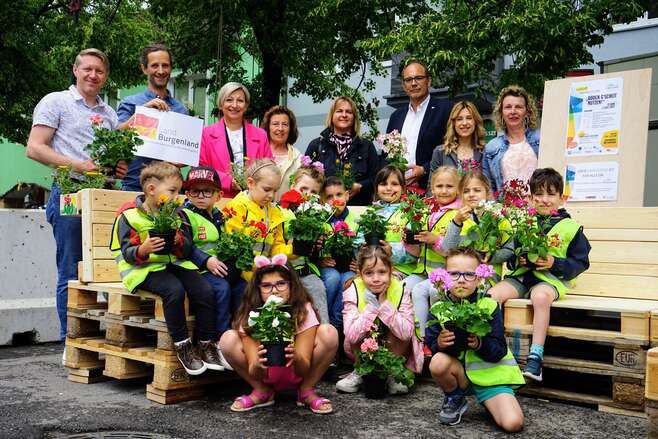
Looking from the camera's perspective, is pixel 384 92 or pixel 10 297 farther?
pixel 384 92

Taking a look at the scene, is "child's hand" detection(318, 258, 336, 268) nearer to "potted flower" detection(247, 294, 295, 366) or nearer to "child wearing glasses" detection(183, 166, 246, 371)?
"child wearing glasses" detection(183, 166, 246, 371)

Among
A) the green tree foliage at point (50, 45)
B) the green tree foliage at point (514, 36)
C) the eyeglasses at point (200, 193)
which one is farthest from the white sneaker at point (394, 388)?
the green tree foliage at point (50, 45)

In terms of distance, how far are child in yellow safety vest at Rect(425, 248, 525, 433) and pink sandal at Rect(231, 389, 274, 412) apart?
115 cm

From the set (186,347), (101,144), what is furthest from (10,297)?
(186,347)

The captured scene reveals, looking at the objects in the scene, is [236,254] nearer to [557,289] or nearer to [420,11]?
[557,289]

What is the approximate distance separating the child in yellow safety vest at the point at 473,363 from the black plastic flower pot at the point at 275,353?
0.91m

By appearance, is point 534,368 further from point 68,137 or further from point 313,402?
point 68,137

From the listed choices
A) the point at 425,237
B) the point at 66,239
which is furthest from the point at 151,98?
the point at 425,237

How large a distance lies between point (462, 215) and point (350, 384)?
4.87 feet

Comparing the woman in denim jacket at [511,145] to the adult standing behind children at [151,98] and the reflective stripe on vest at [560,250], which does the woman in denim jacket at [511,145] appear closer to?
the reflective stripe on vest at [560,250]

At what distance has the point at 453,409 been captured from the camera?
14.7ft

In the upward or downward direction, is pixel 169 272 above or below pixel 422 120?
below

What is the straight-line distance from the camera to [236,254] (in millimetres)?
5113

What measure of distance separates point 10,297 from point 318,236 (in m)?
3.99
